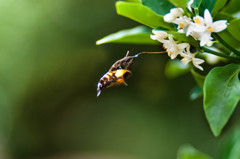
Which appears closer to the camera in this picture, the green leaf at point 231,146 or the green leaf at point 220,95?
the green leaf at point 220,95

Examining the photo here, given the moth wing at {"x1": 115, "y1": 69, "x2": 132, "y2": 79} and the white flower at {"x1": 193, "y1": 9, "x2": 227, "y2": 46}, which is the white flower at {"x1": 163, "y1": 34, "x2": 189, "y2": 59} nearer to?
the white flower at {"x1": 193, "y1": 9, "x2": 227, "y2": 46}

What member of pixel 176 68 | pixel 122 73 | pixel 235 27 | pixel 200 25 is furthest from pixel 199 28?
pixel 176 68

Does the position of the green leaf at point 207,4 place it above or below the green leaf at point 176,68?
below

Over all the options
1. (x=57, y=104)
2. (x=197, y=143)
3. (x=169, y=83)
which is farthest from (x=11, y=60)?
(x=197, y=143)

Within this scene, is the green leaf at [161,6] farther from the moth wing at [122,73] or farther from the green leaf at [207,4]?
the moth wing at [122,73]

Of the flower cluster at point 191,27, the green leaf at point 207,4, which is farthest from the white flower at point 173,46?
the green leaf at point 207,4

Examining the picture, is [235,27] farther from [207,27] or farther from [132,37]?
[132,37]

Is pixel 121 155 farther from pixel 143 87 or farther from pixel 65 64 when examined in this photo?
pixel 65 64
